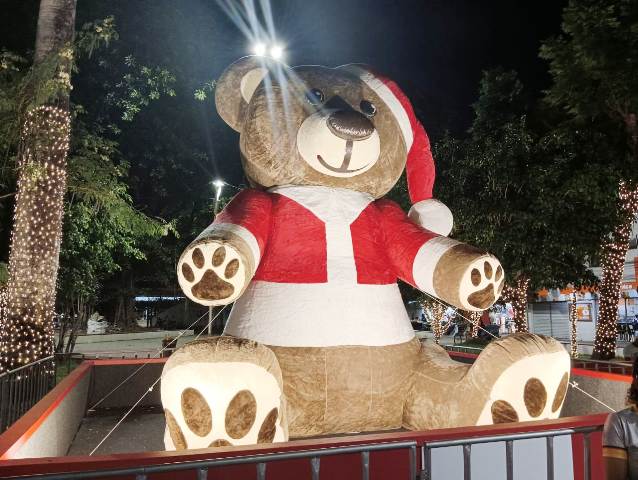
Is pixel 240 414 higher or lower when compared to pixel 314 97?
lower

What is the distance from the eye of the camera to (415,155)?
4438mm

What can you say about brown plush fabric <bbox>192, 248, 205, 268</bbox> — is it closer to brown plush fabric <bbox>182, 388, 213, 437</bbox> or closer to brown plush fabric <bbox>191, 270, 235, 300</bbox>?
brown plush fabric <bbox>191, 270, 235, 300</bbox>

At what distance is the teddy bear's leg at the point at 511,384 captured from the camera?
129 inches

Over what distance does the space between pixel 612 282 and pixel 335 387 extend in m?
12.6

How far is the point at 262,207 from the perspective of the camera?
3.87 meters

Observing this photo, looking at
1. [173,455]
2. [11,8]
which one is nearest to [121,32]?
[11,8]

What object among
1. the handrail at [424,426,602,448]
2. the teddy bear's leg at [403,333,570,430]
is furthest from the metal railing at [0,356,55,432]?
the handrail at [424,426,602,448]

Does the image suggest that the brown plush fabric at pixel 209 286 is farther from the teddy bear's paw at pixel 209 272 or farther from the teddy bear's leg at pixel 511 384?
the teddy bear's leg at pixel 511 384

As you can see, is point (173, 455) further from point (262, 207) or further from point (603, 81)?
point (603, 81)

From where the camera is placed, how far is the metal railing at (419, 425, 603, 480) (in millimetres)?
2432

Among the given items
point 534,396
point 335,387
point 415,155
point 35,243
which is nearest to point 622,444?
point 534,396

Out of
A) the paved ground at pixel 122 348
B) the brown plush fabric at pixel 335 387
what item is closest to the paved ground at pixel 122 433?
the brown plush fabric at pixel 335 387

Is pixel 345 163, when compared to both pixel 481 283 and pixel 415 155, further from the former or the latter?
pixel 481 283

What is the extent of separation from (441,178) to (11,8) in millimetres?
10686
